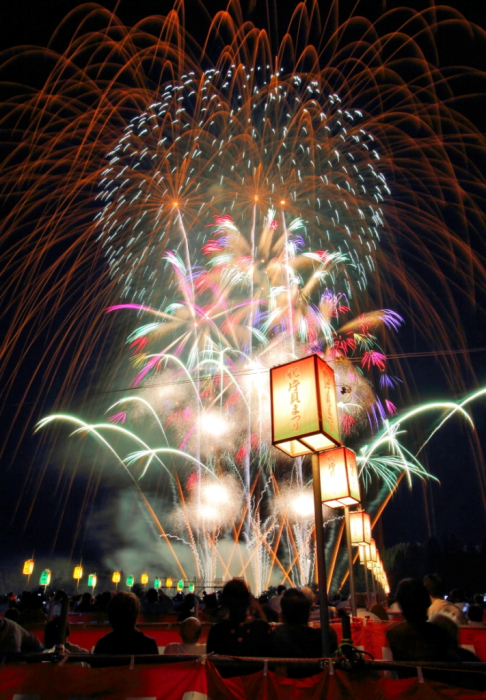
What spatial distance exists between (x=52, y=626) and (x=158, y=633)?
3.15 metres

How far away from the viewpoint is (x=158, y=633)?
781 cm

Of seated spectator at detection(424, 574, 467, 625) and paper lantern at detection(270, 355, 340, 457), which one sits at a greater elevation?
paper lantern at detection(270, 355, 340, 457)

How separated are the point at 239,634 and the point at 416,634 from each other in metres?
1.19

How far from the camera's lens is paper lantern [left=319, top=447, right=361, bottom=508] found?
8703 mm

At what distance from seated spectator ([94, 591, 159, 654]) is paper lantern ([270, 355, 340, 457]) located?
205 centimetres

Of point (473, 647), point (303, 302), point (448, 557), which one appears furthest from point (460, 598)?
point (448, 557)

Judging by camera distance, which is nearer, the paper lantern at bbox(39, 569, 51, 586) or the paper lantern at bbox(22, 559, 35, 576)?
the paper lantern at bbox(22, 559, 35, 576)

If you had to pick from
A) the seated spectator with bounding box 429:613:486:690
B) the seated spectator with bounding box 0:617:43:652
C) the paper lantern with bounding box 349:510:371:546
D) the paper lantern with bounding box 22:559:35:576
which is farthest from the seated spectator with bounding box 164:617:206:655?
the paper lantern with bounding box 22:559:35:576

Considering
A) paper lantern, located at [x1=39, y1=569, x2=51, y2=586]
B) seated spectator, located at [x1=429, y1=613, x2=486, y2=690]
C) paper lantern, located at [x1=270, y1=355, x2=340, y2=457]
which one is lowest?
seated spectator, located at [x1=429, y1=613, x2=486, y2=690]

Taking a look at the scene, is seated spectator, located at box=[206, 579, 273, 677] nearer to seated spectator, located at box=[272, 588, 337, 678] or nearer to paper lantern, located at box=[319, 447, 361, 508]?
seated spectator, located at box=[272, 588, 337, 678]

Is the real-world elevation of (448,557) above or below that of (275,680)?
above

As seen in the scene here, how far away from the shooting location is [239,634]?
359 cm

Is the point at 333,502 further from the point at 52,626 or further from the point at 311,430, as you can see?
the point at 52,626

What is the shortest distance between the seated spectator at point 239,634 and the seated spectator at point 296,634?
0.11 metres
